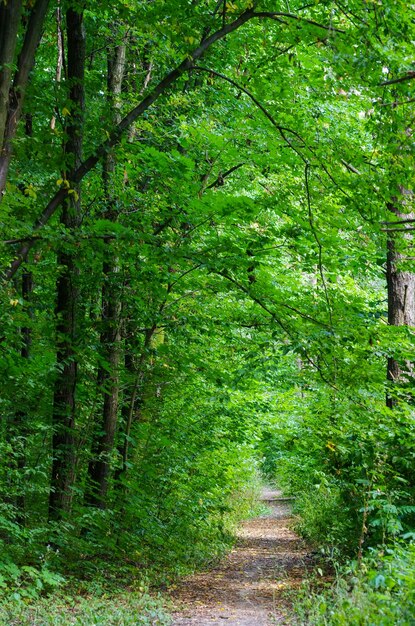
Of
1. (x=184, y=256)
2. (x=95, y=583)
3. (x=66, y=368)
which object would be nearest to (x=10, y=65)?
(x=184, y=256)

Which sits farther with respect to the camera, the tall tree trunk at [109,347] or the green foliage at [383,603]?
the tall tree trunk at [109,347]

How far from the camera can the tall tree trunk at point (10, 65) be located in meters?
4.60

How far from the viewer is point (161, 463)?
436 inches

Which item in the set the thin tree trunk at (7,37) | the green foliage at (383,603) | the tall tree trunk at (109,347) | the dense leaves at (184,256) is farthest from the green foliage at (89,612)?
the thin tree trunk at (7,37)

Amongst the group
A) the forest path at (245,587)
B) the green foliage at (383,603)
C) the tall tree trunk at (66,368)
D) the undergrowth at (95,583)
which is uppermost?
the tall tree trunk at (66,368)

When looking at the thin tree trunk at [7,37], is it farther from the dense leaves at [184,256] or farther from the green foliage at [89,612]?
the green foliage at [89,612]

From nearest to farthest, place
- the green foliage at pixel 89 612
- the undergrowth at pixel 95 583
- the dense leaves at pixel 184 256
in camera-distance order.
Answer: the green foliage at pixel 89 612 < the undergrowth at pixel 95 583 < the dense leaves at pixel 184 256

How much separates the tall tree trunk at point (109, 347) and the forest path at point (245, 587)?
1982mm

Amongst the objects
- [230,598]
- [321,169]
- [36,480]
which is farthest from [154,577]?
[321,169]

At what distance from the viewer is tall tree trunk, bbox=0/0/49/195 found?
4.60 metres

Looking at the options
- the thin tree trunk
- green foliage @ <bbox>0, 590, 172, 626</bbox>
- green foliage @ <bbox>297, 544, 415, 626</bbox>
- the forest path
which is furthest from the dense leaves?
green foliage @ <bbox>297, 544, 415, 626</bbox>

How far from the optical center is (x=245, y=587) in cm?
933

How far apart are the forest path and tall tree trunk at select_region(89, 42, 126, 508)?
78.0 inches

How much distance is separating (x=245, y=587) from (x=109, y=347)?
4.03m
